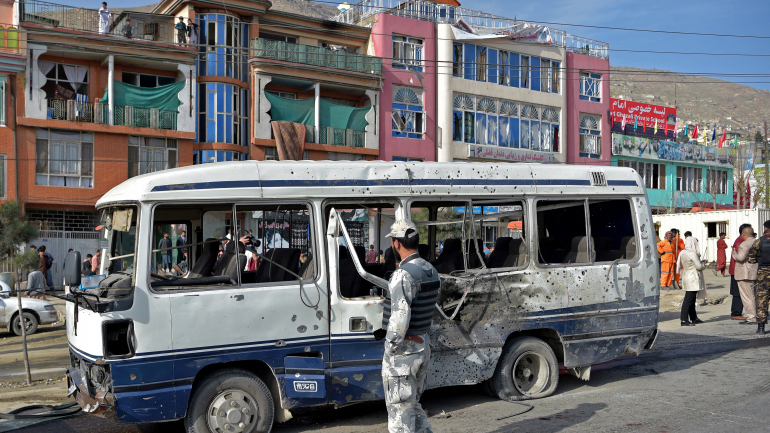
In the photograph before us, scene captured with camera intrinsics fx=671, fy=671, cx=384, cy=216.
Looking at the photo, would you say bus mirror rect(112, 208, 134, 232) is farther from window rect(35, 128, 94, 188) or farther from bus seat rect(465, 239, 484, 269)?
window rect(35, 128, 94, 188)

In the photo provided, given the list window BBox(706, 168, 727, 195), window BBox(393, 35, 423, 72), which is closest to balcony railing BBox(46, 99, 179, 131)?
window BBox(393, 35, 423, 72)

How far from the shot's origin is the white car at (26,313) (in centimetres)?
1515

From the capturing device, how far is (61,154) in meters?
26.2

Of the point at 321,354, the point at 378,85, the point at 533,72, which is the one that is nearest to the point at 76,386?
the point at 321,354

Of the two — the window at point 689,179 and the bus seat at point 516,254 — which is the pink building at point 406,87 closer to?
the window at point 689,179

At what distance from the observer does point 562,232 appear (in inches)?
332

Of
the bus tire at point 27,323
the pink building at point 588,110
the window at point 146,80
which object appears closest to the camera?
the bus tire at point 27,323

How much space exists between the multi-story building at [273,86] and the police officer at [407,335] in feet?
81.2

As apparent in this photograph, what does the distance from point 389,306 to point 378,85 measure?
94.5ft

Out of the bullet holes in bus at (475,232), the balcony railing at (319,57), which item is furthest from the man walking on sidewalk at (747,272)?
the balcony railing at (319,57)

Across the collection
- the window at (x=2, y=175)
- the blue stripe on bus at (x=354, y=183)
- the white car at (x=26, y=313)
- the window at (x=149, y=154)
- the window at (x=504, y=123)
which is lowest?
the white car at (x=26, y=313)

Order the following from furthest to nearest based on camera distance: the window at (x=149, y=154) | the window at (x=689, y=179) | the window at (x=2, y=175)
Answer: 1. the window at (x=689, y=179)
2. the window at (x=149, y=154)
3. the window at (x=2, y=175)

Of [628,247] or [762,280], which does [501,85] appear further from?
[628,247]

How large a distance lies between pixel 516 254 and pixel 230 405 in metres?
3.54
